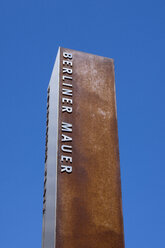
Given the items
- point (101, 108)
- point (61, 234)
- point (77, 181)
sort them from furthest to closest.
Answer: point (101, 108), point (77, 181), point (61, 234)

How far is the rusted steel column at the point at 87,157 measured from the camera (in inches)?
518

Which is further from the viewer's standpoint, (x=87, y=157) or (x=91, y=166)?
(x=87, y=157)

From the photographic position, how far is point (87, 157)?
47.6ft

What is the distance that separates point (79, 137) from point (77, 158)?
87 centimetres

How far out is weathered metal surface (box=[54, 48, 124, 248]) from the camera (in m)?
13.1

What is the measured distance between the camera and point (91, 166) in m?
14.4

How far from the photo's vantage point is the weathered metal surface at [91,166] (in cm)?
1312

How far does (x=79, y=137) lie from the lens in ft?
48.5

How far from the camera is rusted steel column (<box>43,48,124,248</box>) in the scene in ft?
43.1

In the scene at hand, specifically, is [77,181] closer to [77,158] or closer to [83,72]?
[77,158]

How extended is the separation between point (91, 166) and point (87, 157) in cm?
37

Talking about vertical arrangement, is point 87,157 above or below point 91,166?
above

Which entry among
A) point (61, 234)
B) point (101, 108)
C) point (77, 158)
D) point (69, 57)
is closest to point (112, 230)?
point (61, 234)

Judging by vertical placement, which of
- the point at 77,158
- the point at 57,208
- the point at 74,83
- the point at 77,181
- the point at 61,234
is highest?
the point at 74,83
